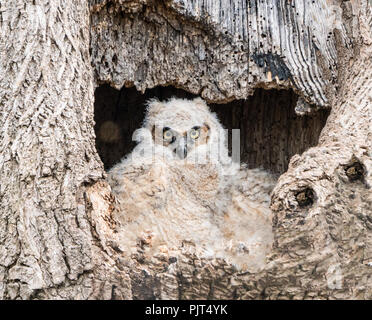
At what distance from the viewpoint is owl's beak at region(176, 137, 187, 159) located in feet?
12.8

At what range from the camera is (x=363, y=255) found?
239 centimetres

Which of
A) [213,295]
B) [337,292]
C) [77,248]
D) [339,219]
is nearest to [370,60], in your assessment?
[339,219]

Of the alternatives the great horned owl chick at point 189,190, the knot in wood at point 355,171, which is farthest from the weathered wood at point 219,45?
the knot in wood at point 355,171

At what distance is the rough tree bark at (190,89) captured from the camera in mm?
2432

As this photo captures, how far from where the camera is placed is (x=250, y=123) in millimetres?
4219

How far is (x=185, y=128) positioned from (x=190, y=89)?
400mm

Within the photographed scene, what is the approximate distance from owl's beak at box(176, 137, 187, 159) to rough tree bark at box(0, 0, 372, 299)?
451 mm

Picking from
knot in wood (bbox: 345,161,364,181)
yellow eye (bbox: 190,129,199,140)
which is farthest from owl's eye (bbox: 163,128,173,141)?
knot in wood (bbox: 345,161,364,181)

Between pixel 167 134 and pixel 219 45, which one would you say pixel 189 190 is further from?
pixel 219 45

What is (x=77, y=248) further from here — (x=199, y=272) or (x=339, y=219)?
(x=339, y=219)

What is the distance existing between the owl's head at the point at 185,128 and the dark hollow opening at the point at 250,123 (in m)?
0.20

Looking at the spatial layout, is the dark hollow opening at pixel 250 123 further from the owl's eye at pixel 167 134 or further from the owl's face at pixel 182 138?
the owl's eye at pixel 167 134

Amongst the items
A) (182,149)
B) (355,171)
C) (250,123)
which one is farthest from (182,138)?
(355,171)

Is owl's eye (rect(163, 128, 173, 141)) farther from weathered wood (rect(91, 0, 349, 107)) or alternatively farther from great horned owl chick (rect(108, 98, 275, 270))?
weathered wood (rect(91, 0, 349, 107))
